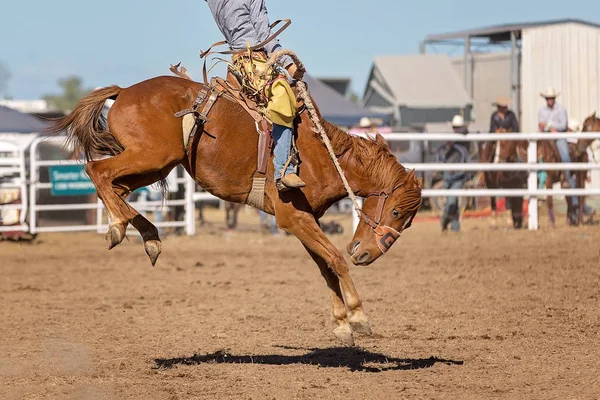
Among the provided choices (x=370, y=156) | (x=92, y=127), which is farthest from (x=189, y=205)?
(x=370, y=156)

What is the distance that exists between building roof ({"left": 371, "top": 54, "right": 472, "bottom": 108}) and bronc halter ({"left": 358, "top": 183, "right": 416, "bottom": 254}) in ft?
68.3

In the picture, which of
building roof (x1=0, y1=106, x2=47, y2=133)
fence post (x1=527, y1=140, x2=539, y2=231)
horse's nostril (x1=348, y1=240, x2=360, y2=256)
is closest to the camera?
horse's nostril (x1=348, y1=240, x2=360, y2=256)

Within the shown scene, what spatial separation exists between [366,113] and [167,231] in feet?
32.8

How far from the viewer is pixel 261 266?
11859 millimetres

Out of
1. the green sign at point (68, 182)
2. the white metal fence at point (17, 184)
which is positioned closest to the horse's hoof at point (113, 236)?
the white metal fence at point (17, 184)

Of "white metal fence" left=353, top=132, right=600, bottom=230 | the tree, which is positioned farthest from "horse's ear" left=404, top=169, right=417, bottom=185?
the tree

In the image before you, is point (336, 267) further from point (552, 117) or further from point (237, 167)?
point (552, 117)

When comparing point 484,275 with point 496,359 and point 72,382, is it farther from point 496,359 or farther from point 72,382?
point 72,382

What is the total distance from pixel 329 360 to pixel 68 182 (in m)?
9.63

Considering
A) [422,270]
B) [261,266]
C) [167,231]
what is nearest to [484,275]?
→ [422,270]

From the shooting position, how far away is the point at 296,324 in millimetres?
7762

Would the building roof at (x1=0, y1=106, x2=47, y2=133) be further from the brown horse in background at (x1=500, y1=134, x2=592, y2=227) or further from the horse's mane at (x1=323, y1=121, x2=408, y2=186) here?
the horse's mane at (x1=323, y1=121, x2=408, y2=186)

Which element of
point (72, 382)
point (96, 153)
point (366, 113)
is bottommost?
point (72, 382)

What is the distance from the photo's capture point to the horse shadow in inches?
240
